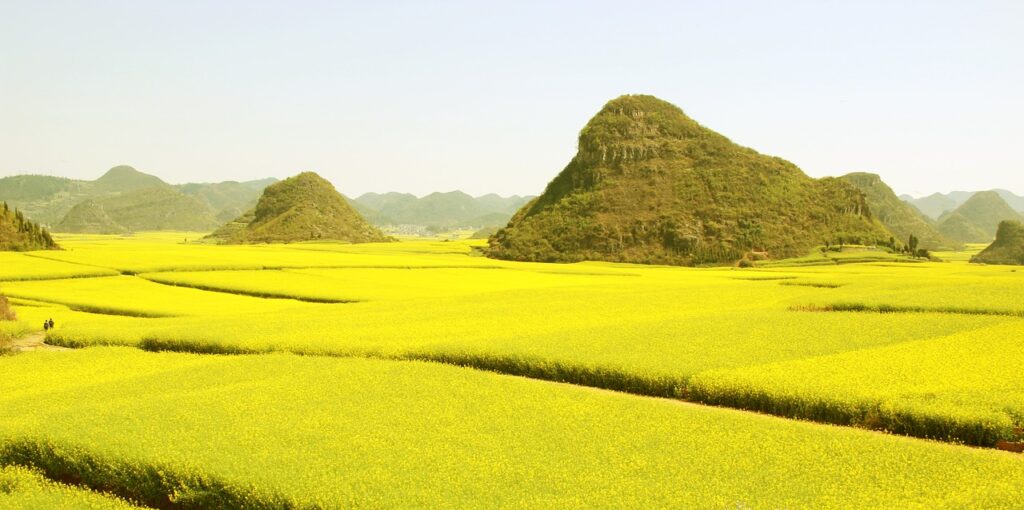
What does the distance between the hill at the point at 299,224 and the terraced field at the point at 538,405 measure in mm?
138910

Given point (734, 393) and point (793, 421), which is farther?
point (734, 393)

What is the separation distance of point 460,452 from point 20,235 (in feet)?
307

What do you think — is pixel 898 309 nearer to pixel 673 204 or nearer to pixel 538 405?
pixel 538 405

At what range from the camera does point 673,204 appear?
117 metres

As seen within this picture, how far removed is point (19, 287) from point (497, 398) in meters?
46.0

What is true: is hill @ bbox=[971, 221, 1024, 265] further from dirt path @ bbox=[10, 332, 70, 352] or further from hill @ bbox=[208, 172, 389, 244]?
hill @ bbox=[208, 172, 389, 244]

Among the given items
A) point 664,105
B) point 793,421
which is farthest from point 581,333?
point 664,105

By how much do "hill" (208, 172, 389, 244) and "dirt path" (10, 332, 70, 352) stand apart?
13837cm

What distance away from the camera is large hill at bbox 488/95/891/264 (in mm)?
108312

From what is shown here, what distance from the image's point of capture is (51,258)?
70.0m

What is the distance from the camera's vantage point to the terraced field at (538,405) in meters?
11.6

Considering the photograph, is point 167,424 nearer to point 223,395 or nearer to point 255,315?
point 223,395

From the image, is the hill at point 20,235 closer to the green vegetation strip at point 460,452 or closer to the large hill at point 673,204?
the large hill at point 673,204

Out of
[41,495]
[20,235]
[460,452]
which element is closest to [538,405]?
[460,452]
